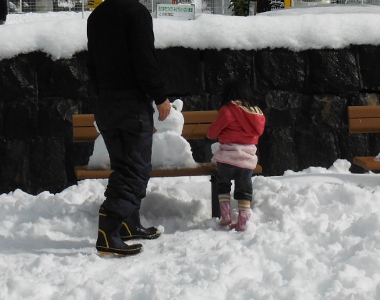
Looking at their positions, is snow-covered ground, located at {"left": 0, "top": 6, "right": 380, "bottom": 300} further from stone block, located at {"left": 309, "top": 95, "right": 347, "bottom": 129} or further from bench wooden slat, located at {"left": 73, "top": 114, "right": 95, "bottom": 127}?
bench wooden slat, located at {"left": 73, "top": 114, "right": 95, "bottom": 127}

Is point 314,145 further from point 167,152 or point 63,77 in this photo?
point 63,77

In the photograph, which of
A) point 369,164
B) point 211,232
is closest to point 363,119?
point 369,164

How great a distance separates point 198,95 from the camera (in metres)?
6.92

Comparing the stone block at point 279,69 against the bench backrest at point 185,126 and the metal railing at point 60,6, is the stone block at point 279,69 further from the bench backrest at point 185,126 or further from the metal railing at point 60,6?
the metal railing at point 60,6

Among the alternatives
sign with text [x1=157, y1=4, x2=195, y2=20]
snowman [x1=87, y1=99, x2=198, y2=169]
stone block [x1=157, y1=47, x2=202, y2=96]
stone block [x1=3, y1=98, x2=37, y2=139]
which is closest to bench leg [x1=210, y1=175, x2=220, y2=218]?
snowman [x1=87, y1=99, x2=198, y2=169]

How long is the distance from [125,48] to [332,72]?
9.23 ft

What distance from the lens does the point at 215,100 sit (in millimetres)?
6926

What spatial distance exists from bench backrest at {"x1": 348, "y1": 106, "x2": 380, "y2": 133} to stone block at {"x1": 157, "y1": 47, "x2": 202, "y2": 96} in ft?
4.75

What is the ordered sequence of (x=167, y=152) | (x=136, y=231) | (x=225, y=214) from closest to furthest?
→ 1. (x=136, y=231)
2. (x=225, y=214)
3. (x=167, y=152)

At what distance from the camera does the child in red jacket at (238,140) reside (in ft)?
17.8

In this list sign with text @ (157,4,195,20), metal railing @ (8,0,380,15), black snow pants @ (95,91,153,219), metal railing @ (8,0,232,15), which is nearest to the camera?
black snow pants @ (95,91,153,219)

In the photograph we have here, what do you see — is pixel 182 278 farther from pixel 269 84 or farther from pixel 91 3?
pixel 91 3

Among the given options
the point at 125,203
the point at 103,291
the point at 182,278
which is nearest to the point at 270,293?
the point at 182,278

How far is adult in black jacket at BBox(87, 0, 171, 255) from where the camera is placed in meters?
4.73
